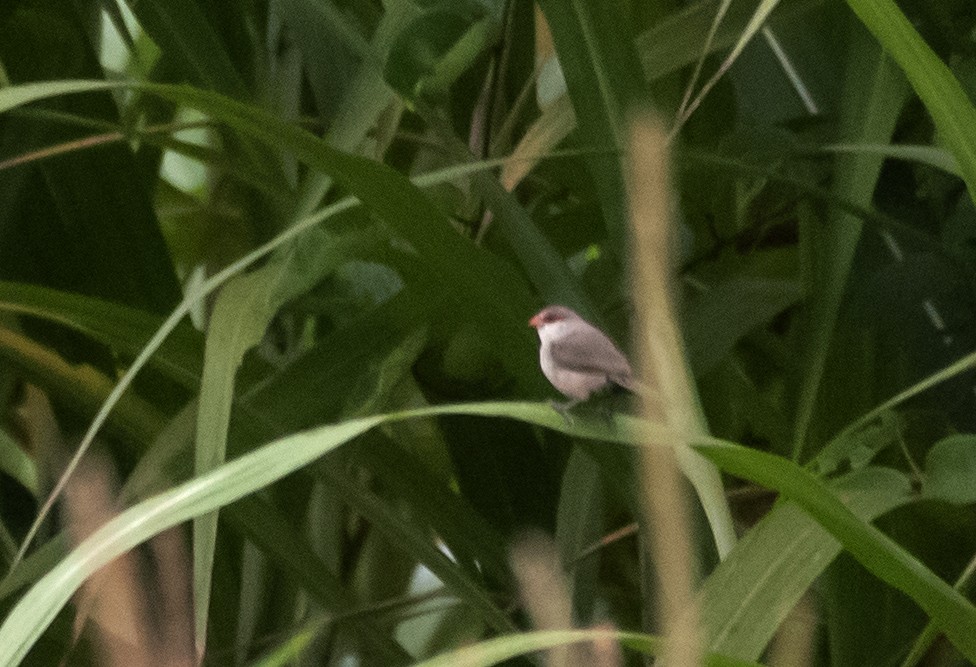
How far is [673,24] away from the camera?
2.13 ft

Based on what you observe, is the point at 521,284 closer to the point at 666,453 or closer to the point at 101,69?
the point at 666,453

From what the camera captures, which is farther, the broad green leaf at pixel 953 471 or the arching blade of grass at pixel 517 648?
the broad green leaf at pixel 953 471

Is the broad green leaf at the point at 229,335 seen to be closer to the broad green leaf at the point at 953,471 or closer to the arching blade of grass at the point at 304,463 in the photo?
the arching blade of grass at the point at 304,463

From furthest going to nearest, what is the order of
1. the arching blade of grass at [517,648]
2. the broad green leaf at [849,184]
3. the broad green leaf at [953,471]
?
the broad green leaf at [849,184], the broad green leaf at [953,471], the arching blade of grass at [517,648]

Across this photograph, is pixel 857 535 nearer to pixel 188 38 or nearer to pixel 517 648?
pixel 517 648

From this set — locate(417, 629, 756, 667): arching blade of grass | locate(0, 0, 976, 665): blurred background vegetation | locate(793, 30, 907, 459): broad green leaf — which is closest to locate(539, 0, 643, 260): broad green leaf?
locate(0, 0, 976, 665): blurred background vegetation

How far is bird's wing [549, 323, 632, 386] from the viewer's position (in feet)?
1.79

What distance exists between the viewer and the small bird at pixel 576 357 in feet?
1.80

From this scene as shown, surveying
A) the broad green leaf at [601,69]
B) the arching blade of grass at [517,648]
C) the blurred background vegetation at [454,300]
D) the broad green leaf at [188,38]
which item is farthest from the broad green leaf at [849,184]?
the broad green leaf at [188,38]

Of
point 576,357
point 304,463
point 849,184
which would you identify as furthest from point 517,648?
point 849,184

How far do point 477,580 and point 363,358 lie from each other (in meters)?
0.14

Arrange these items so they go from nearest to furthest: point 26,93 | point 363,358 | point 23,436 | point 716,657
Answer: point 716,657 < point 26,93 < point 363,358 < point 23,436

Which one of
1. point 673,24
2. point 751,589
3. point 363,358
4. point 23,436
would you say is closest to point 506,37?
point 673,24

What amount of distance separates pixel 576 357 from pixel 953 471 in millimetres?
159
